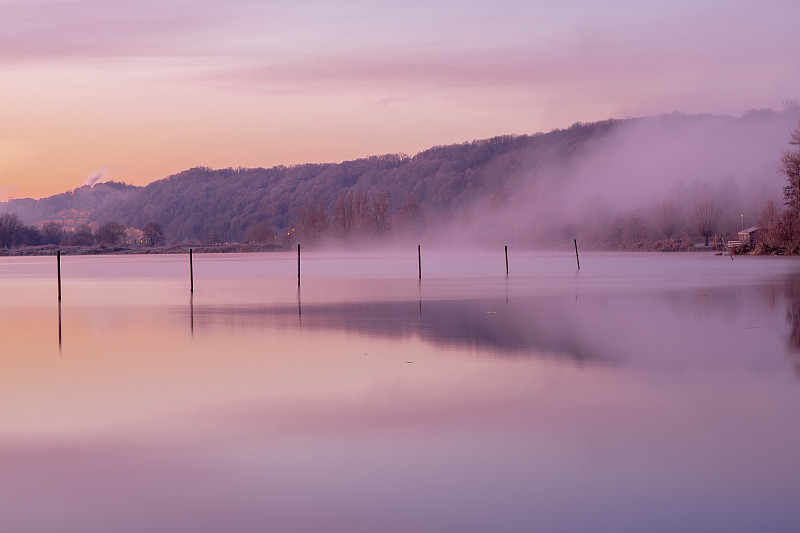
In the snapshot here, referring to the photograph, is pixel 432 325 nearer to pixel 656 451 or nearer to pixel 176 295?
pixel 656 451

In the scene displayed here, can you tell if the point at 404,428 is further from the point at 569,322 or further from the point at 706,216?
the point at 706,216

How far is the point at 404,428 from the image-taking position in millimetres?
11258

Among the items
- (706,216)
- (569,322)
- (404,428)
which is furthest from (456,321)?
(706,216)

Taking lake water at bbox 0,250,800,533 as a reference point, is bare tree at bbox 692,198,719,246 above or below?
above

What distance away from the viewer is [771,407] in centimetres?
1228

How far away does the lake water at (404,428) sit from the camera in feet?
26.0

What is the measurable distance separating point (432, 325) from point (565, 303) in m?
9.47

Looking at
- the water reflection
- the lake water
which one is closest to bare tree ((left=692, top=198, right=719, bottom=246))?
the water reflection

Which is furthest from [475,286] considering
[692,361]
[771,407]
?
[771,407]

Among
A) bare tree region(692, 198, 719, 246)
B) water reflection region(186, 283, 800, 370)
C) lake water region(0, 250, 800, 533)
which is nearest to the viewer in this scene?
lake water region(0, 250, 800, 533)

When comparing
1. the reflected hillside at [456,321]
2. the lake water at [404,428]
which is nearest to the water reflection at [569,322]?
the reflected hillside at [456,321]

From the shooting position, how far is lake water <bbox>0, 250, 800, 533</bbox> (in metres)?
7.94

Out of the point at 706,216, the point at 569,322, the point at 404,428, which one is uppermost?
the point at 706,216

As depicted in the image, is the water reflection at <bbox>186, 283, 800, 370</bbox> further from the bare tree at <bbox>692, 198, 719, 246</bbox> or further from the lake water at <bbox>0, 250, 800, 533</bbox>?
the bare tree at <bbox>692, 198, 719, 246</bbox>
